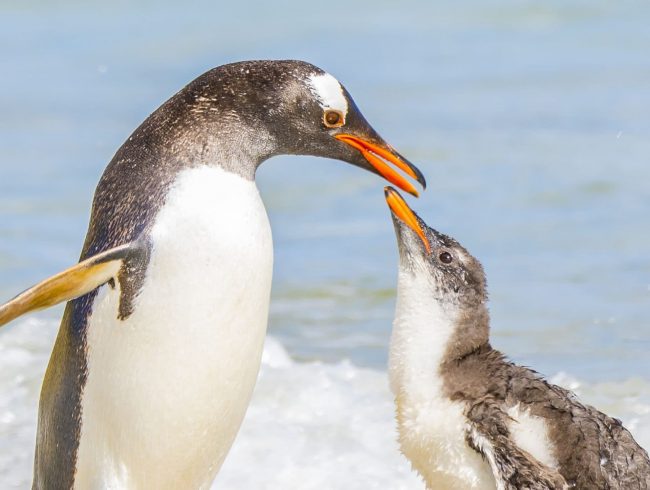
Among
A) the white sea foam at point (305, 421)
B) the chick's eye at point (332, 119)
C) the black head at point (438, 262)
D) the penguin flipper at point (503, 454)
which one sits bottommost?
the white sea foam at point (305, 421)

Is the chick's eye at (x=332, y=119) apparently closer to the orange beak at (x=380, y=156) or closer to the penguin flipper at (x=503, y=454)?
the orange beak at (x=380, y=156)

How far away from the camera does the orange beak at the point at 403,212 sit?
4969 mm

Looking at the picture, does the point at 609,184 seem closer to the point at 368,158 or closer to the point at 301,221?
the point at 301,221

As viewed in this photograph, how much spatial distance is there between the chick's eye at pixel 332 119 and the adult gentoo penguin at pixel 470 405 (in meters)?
0.69

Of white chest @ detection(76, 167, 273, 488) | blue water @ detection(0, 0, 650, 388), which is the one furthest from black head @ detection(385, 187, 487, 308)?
blue water @ detection(0, 0, 650, 388)

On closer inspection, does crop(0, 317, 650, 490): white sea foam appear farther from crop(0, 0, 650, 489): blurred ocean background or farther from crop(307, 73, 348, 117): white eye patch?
crop(307, 73, 348, 117): white eye patch

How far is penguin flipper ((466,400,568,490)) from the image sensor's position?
440cm

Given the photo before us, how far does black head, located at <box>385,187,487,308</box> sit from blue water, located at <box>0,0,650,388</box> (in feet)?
5.99

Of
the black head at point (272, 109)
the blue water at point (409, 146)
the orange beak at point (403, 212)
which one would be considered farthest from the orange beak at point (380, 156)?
the blue water at point (409, 146)

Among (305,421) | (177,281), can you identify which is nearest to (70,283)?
(177,281)

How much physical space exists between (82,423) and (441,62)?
9.92 metres

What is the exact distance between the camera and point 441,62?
45.3ft

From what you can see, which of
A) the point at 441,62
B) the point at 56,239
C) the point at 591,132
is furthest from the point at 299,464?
the point at 441,62

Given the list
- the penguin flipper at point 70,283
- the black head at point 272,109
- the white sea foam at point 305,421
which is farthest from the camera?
the white sea foam at point 305,421
